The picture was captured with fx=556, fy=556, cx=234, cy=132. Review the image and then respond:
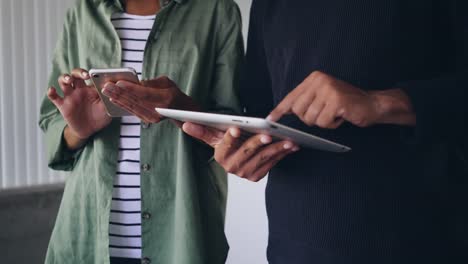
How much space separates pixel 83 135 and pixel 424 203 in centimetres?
77

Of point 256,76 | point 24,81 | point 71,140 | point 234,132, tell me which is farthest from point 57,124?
point 24,81

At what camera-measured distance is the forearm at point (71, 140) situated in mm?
1321

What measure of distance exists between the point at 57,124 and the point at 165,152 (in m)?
0.28

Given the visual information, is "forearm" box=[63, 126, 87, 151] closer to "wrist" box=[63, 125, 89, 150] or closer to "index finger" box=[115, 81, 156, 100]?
"wrist" box=[63, 125, 89, 150]

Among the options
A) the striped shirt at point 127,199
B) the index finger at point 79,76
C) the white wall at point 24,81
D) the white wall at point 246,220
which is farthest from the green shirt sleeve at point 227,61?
the white wall at point 246,220

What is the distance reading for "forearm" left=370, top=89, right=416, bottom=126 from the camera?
31.5 inches

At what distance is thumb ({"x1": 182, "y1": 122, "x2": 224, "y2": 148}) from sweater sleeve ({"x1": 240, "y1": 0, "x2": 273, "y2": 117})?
10.0 inches

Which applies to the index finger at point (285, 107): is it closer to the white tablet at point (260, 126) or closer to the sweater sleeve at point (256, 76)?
the white tablet at point (260, 126)

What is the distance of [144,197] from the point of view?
4.23ft

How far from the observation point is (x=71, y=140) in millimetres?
1337

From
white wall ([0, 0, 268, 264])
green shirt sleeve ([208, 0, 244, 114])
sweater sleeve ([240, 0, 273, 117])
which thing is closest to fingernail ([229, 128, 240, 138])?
sweater sleeve ([240, 0, 273, 117])

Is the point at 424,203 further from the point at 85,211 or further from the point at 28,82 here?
the point at 28,82

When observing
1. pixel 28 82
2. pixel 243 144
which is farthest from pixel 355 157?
pixel 28 82

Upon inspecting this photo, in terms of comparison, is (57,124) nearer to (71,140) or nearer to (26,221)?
(71,140)
